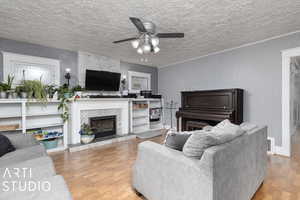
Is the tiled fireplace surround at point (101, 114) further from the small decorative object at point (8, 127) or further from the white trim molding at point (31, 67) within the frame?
the small decorative object at point (8, 127)

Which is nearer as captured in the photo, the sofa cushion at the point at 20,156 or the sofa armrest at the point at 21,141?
the sofa cushion at the point at 20,156

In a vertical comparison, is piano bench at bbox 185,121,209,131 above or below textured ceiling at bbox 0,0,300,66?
below

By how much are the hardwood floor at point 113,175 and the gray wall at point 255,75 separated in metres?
0.90

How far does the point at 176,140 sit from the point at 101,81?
3.14 meters

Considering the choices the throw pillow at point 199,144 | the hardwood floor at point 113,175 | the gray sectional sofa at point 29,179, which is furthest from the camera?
the hardwood floor at point 113,175

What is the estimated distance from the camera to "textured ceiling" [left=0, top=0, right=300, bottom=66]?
6.43 feet

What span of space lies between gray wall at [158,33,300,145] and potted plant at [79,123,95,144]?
3278 mm

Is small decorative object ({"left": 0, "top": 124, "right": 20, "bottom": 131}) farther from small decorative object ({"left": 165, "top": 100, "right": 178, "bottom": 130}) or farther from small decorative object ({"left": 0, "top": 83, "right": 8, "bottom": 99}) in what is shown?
small decorative object ({"left": 165, "top": 100, "right": 178, "bottom": 130})

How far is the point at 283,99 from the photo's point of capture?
2.92m

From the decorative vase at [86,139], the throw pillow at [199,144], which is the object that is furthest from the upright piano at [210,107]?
the decorative vase at [86,139]

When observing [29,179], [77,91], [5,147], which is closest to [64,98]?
[77,91]

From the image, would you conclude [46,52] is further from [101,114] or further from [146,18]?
[146,18]

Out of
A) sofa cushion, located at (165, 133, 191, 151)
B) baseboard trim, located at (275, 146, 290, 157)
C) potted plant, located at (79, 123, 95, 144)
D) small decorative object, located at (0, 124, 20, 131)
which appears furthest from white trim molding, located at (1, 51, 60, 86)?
baseboard trim, located at (275, 146, 290, 157)

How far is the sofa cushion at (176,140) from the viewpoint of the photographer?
151 centimetres
